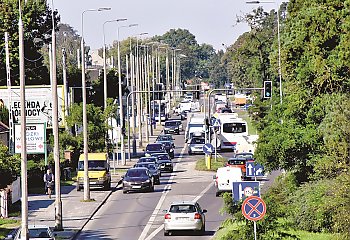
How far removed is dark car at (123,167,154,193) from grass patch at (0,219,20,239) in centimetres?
1402

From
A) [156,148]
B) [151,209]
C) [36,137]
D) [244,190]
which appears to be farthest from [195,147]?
[244,190]

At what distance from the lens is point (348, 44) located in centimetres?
3781

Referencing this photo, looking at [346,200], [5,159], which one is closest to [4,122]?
[5,159]

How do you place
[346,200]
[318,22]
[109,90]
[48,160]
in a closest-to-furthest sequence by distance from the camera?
[346,200], [318,22], [48,160], [109,90]

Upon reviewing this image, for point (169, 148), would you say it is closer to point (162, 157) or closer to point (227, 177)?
point (162, 157)

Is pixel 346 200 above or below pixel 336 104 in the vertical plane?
below

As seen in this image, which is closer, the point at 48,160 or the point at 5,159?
the point at 5,159

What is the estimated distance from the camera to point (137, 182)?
184 feet

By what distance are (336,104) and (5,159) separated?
14.8 metres

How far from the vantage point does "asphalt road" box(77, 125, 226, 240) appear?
38.2m

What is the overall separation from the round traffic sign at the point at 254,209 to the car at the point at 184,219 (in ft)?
A: 38.3

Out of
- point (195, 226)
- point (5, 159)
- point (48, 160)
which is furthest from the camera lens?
point (48, 160)

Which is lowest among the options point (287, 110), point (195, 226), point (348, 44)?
point (195, 226)

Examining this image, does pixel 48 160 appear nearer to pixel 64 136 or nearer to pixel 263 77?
pixel 64 136
